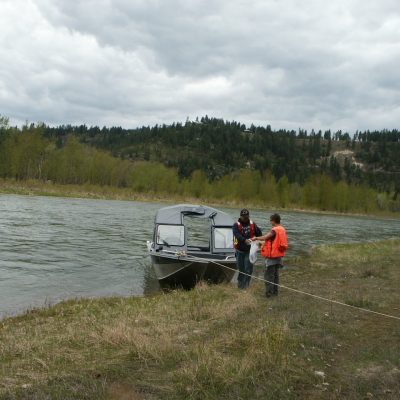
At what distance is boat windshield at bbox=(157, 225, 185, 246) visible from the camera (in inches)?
646

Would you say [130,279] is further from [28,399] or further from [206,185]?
[206,185]

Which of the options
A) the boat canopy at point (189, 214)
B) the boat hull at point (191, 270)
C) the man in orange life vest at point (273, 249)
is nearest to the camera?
the man in orange life vest at point (273, 249)

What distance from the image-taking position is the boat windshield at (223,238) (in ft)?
55.0

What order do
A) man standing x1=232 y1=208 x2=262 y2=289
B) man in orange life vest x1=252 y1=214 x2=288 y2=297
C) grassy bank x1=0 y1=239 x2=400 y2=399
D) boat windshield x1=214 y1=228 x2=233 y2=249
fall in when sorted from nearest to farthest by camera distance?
grassy bank x1=0 y1=239 x2=400 y2=399
man in orange life vest x1=252 y1=214 x2=288 y2=297
man standing x1=232 y1=208 x2=262 y2=289
boat windshield x1=214 y1=228 x2=233 y2=249

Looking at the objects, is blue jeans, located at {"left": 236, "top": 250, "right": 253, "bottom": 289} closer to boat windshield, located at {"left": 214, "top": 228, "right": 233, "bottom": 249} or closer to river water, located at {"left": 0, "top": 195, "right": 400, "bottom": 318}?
boat windshield, located at {"left": 214, "top": 228, "right": 233, "bottom": 249}

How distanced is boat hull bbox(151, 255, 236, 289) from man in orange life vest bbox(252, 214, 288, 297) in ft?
9.76

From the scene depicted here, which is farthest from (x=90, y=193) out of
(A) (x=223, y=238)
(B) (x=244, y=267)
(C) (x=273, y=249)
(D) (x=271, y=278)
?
(C) (x=273, y=249)

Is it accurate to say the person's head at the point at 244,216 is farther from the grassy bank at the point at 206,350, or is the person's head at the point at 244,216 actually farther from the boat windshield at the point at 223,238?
the boat windshield at the point at 223,238

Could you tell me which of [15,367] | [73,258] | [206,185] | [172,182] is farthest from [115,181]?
[15,367]

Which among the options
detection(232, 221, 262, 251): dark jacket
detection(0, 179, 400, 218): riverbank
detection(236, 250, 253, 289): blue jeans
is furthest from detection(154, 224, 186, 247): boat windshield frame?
detection(0, 179, 400, 218): riverbank

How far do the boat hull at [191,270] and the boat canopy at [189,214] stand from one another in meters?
1.78

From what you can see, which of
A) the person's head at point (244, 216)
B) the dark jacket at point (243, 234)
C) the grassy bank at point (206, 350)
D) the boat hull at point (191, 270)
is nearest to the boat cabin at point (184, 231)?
the boat hull at point (191, 270)

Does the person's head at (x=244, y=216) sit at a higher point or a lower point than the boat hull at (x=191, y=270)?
higher

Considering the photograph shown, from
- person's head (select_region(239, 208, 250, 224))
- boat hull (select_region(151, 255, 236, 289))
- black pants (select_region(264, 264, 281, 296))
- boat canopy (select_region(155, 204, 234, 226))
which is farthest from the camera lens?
boat canopy (select_region(155, 204, 234, 226))
